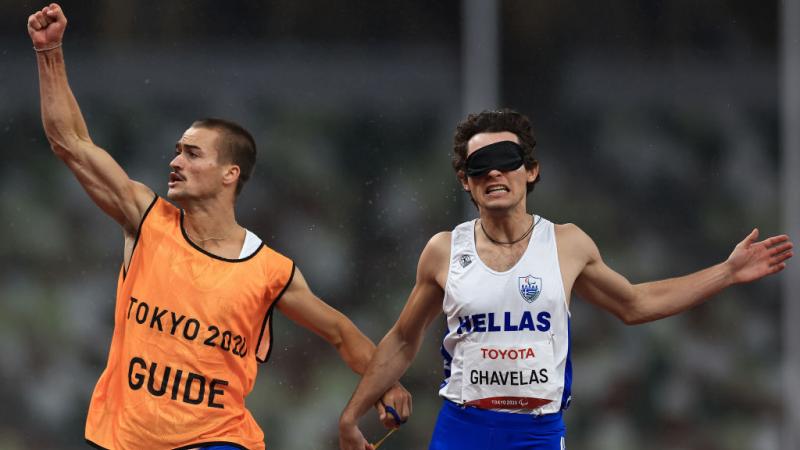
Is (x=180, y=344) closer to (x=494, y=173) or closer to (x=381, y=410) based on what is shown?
(x=381, y=410)

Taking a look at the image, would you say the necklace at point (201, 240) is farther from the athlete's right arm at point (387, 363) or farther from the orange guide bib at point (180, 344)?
the athlete's right arm at point (387, 363)

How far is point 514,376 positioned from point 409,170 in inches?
105

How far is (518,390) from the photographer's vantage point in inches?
124

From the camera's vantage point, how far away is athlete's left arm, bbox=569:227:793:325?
339 centimetres

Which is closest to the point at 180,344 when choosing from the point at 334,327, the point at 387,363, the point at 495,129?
the point at 334,327

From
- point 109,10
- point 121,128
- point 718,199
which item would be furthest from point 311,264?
point 718,199

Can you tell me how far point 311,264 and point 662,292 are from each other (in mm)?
2512

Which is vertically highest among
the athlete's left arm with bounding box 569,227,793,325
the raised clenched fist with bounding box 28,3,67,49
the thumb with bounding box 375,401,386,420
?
the raised clenched fist with bounding box 28,3,67,49

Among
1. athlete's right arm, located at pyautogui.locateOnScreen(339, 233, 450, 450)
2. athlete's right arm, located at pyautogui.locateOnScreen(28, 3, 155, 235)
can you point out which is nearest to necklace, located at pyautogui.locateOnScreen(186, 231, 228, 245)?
athlete's right arm, located at pyautogui.locateOnScreen(28, 3, 155, 235)

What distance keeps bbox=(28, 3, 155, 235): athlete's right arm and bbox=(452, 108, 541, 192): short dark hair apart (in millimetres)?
930

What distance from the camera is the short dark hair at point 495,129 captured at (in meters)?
3.37

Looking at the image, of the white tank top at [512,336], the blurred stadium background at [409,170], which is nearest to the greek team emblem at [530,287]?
the white tank top at [512,336]

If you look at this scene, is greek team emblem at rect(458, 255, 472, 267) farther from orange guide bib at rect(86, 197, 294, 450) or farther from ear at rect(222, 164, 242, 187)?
ear at rect(222, 164, 242, 187)

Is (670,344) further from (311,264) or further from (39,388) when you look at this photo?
(39,388)
